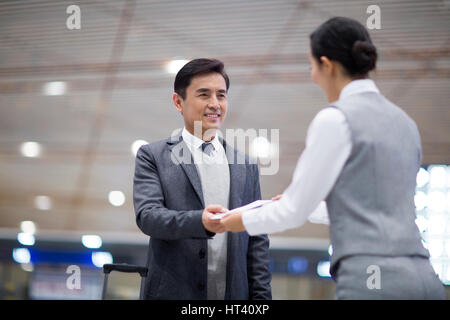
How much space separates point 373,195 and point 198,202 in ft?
2.66

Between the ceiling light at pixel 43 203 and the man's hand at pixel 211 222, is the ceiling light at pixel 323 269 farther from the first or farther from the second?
the ceiling light at pixel 43 203

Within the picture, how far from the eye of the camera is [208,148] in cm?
218

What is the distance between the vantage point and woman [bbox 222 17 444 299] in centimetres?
135

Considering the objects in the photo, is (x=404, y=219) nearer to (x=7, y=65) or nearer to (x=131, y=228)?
(x=7, y=65)

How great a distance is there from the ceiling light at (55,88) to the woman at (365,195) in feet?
24.0

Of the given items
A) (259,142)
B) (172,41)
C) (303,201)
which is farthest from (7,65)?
(303,201)

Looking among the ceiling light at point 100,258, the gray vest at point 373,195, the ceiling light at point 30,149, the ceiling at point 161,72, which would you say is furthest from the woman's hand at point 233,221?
the ceiling light at point 30,149

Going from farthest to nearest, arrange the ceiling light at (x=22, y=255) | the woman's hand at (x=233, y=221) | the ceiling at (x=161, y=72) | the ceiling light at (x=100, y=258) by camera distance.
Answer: the ceiling light at (x=22, y=255)
the ceiling light at (x=100, y=258)
the ceiling at (x=161, y=72)
the woman's hand at (x=233, y=221)

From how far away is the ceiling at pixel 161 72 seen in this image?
243 inches

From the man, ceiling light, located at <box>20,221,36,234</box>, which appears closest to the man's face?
the man

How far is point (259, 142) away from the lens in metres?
9.34

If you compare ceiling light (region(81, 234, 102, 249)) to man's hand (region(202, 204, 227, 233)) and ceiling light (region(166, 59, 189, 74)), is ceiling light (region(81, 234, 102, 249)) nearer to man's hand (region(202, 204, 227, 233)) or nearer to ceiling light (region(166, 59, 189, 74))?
ceiling light (region(166, 59, 189, 74))

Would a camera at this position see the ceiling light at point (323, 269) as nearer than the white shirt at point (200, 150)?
No

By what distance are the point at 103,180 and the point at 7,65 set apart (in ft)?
11.0
